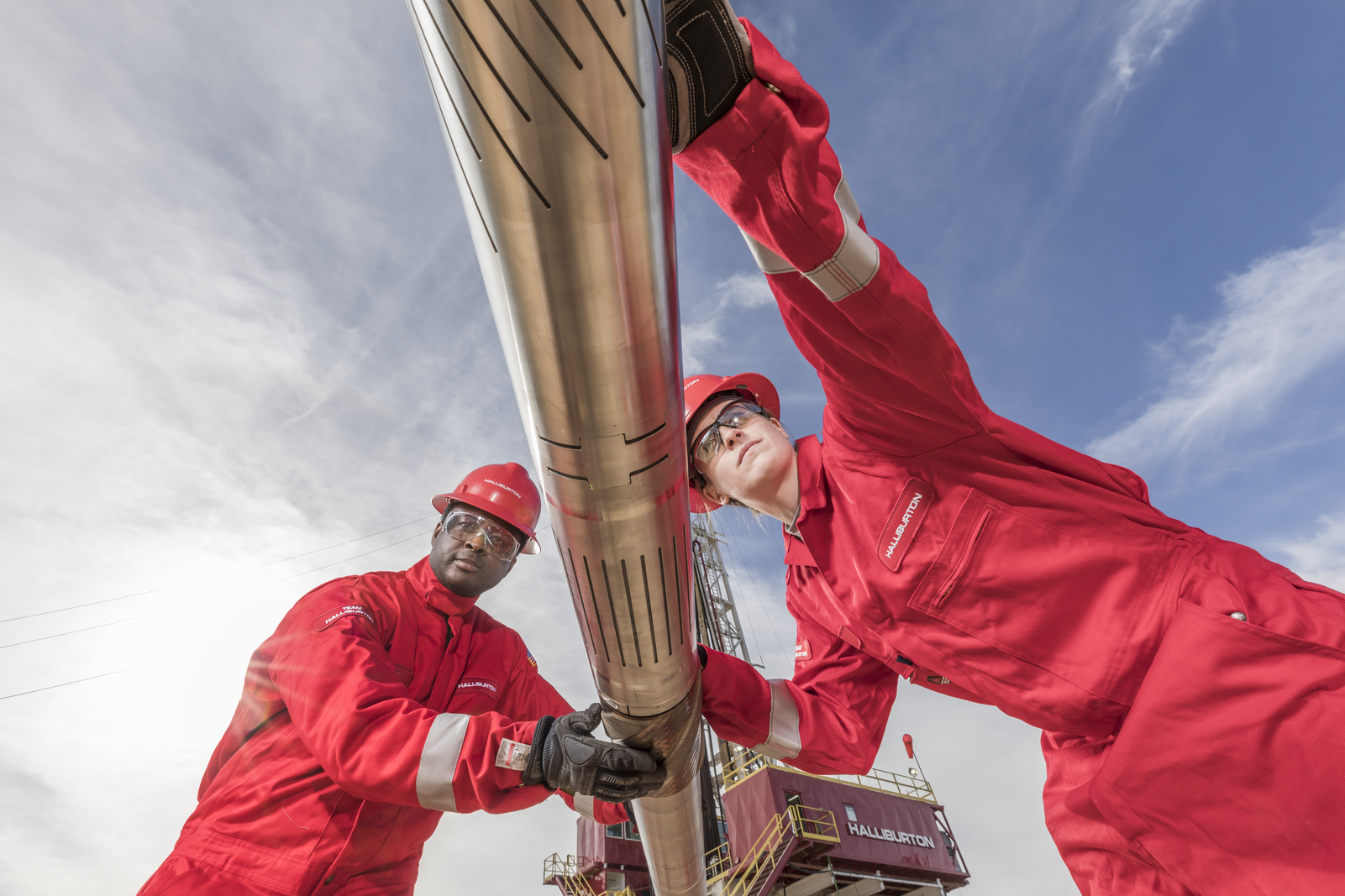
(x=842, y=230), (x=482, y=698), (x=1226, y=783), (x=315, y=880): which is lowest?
(x=1226, y=783)

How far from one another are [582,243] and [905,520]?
1576 millimetres

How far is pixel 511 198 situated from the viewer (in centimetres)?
92

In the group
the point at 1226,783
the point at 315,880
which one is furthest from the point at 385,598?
the point at 1226,783

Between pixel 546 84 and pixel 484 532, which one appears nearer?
pixel 546 84

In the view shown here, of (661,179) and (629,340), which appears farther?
(629,340)

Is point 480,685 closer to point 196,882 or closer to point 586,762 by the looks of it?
point 196,882

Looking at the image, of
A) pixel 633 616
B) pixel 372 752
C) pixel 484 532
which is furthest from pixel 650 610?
pixel 484 532

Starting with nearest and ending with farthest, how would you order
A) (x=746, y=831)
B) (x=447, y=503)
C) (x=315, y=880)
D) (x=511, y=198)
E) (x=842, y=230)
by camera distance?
(x=511, y=198), (x=842, y=230), (x=315, y=880), (x=447, y=503), (x=746, y=831)

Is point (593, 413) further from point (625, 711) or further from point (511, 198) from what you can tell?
point (625, 711)

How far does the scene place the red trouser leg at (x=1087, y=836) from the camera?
6.49ft

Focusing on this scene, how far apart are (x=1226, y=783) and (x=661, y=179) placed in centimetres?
203

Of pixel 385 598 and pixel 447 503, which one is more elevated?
pixel 447 503

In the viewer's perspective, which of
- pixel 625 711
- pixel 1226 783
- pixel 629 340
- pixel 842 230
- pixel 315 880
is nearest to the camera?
pixel 629 340

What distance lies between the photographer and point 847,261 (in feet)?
4.98
